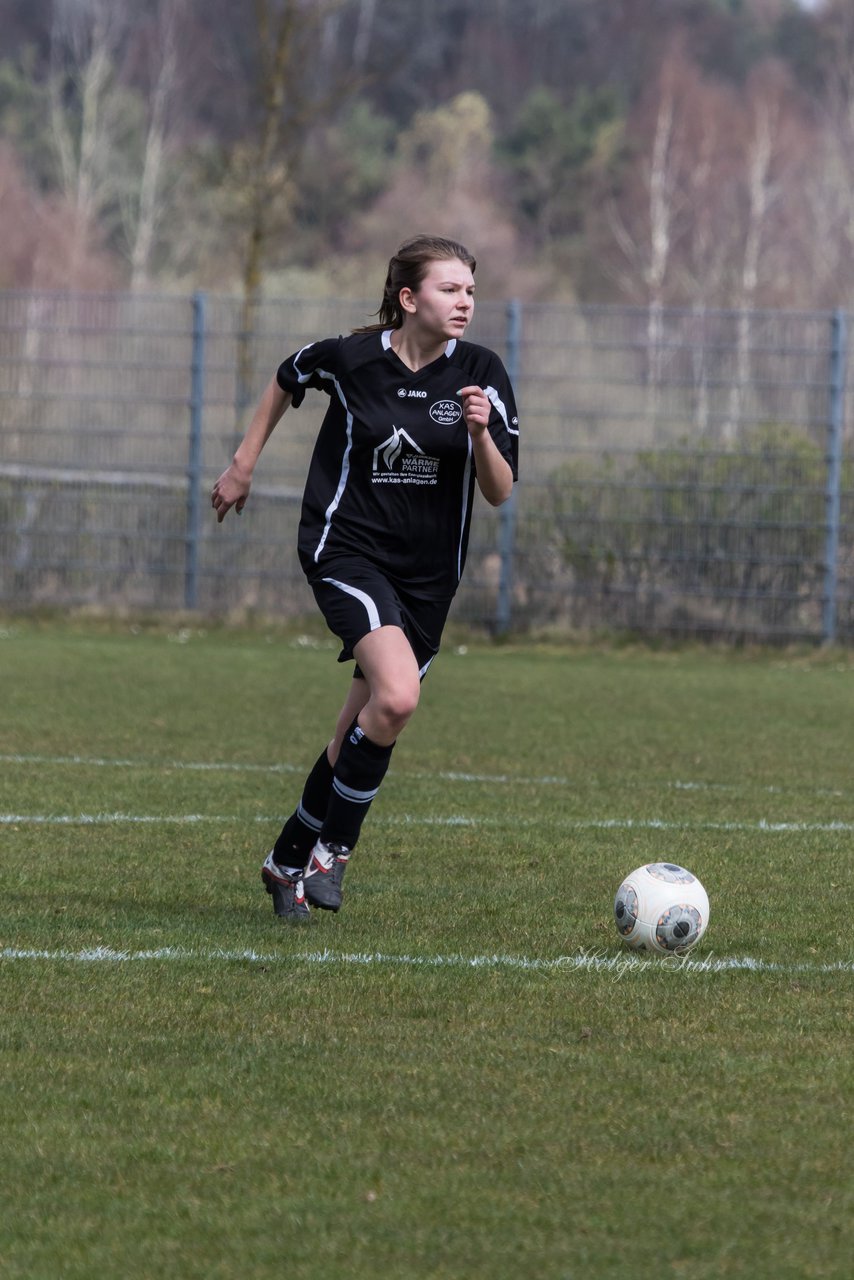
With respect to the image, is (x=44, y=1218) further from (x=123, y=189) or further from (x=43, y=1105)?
(x=123, y=189)

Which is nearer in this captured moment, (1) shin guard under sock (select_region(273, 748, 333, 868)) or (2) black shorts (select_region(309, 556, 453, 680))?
(2) black shorts (select_region(309, 556, 453, 680))

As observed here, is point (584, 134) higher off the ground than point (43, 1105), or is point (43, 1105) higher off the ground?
point (584, 134)

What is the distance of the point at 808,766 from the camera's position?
32.2 ft

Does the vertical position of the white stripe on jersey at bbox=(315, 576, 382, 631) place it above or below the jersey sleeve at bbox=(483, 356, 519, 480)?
below

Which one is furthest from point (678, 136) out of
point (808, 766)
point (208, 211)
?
point (808, 766)

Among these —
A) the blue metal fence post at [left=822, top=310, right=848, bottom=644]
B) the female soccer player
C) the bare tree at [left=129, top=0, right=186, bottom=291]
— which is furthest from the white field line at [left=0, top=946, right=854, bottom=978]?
the bare tree at [left=129, top=0, right=186, bottom=291]

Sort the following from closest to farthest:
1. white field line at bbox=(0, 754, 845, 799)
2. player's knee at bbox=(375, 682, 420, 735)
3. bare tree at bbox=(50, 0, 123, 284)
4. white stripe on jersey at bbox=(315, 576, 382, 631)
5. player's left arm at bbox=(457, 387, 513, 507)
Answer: player's left arm at bbox=(457, 387, 513, 507) → player's knee at bbox=(375, 682, 420, 735) → white stripe on jersey at bbox=(315, 576, 382, 631) → white field line at bbox=(0, 754, 845, 799) → bare tree at bbox=(50, 0, 123, 284)

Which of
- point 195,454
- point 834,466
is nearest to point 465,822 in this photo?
point 834,466

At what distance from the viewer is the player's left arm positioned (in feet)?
18.2

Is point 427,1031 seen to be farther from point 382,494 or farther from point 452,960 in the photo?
point 382,494

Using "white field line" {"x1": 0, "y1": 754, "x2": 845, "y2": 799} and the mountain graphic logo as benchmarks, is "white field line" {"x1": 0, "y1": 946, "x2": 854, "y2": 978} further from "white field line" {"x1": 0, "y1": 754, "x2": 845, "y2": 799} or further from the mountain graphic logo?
"white field line" {"x1": 0, "y1": 754, "x2": 845, "y2": 799}

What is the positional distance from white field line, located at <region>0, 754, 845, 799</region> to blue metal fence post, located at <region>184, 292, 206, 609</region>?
336 inches

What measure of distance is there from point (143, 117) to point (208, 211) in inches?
191

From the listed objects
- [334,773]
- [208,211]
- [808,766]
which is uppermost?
[208,211]
